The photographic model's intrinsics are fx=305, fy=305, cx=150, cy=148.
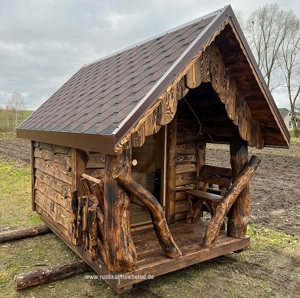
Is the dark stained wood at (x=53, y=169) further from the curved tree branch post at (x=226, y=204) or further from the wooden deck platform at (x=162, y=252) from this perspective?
the curved tree branch post at (x=226, y=204)

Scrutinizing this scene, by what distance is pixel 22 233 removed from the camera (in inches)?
200

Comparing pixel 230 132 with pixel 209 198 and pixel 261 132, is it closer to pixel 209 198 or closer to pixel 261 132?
pixel 261 132

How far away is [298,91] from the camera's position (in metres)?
26.0

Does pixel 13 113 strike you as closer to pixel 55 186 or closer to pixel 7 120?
pixel 7 120

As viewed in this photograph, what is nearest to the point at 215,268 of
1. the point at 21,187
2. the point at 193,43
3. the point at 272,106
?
the point at 272,106

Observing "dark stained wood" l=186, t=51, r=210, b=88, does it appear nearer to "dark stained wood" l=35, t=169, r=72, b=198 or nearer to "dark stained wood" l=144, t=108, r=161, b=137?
"dark stained wood" l=144, t=108, r=161, b=137

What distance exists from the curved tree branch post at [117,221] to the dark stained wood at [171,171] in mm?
1897

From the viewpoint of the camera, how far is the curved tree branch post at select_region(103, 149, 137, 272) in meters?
3.00

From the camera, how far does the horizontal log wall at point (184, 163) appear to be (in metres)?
5.05

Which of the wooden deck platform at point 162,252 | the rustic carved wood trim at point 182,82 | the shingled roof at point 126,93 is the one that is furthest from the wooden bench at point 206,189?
the rustic carved wood trim at point 182,82

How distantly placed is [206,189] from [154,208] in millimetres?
2353

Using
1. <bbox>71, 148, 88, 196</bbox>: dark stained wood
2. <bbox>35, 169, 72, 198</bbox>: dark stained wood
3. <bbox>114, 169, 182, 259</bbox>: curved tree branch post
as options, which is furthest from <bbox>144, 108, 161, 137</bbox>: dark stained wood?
<bbox>35, 169, 72, 198</bbox>: dark stained wood

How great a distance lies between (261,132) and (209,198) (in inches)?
46.9

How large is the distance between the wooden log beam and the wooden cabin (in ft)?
0.67
